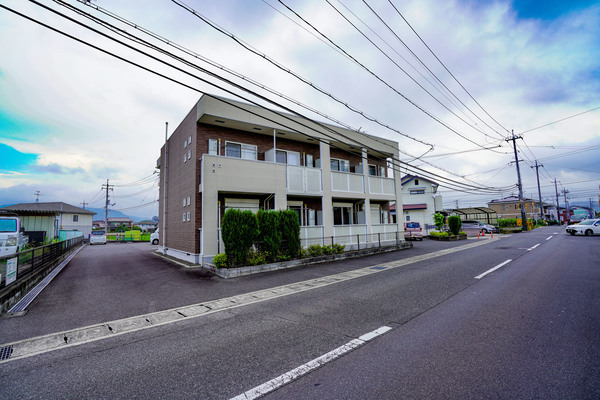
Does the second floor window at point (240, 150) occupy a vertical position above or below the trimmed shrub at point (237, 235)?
above

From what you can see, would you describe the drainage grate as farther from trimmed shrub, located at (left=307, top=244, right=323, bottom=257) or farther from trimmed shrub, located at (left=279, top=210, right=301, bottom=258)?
trimmed shrub, located at (left=307, top=244, right=323, bottom=257)

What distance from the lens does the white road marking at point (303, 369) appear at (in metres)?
2.85

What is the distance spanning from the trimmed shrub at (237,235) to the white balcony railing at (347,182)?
705 centimetres

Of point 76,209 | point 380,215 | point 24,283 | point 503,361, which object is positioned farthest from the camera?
point 76,209

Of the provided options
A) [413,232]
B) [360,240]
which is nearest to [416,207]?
[413,232]

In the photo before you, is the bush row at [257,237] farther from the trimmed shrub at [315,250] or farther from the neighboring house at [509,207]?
the neighboring house at [509,207]

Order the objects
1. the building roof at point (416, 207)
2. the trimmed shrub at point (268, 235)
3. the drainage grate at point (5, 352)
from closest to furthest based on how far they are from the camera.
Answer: the drainage grate at point (5, 352) → the trimmed shrub at point (268, 235) → the building roof at point (416, 207)

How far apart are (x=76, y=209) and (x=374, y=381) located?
5548cm

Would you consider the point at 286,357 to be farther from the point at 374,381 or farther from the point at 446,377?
the point at 446,377

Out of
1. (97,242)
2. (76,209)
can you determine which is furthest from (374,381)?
(76,209)

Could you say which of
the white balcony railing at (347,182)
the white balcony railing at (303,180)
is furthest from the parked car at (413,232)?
the white balcony railing at (303,180)

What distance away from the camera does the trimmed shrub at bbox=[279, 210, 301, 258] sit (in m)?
11.9

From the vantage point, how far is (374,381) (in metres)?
3.00

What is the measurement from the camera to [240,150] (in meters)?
14.8
